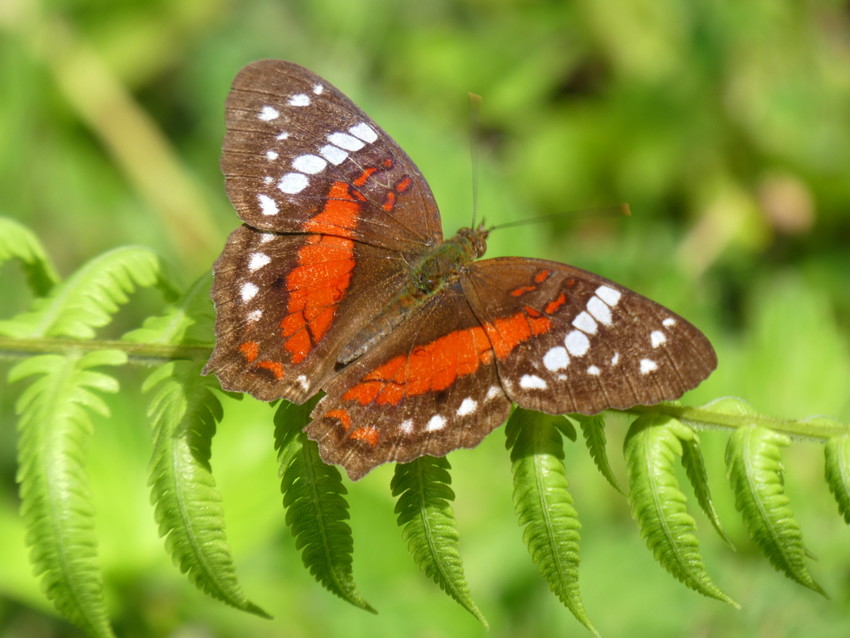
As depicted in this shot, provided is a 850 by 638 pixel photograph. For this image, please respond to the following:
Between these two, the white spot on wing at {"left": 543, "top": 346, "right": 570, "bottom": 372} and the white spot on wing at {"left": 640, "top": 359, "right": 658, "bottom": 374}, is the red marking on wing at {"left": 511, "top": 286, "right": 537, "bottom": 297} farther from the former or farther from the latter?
the white spot on wing at {"left": 640, "top": 359, "right": 658, "bottom": 374}

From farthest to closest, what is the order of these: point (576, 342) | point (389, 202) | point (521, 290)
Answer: point (389, 202), point (521, 290), point (576, 342)

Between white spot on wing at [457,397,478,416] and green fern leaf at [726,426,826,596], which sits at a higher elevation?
white spot on wing at [457,397,478,416]

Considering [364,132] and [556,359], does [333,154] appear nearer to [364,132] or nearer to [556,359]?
[364,132]

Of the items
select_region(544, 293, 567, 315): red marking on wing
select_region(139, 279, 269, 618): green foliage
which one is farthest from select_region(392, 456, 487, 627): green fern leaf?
select_region(544, 293, 567, 315): red marking on wing

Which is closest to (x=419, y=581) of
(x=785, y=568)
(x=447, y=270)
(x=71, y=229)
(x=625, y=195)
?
(x=447, y=270)

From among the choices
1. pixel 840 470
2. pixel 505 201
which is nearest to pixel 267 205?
pixel 840 470

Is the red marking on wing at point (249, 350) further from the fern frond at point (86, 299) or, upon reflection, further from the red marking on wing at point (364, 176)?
the red marking on wing at point (364, 176)
